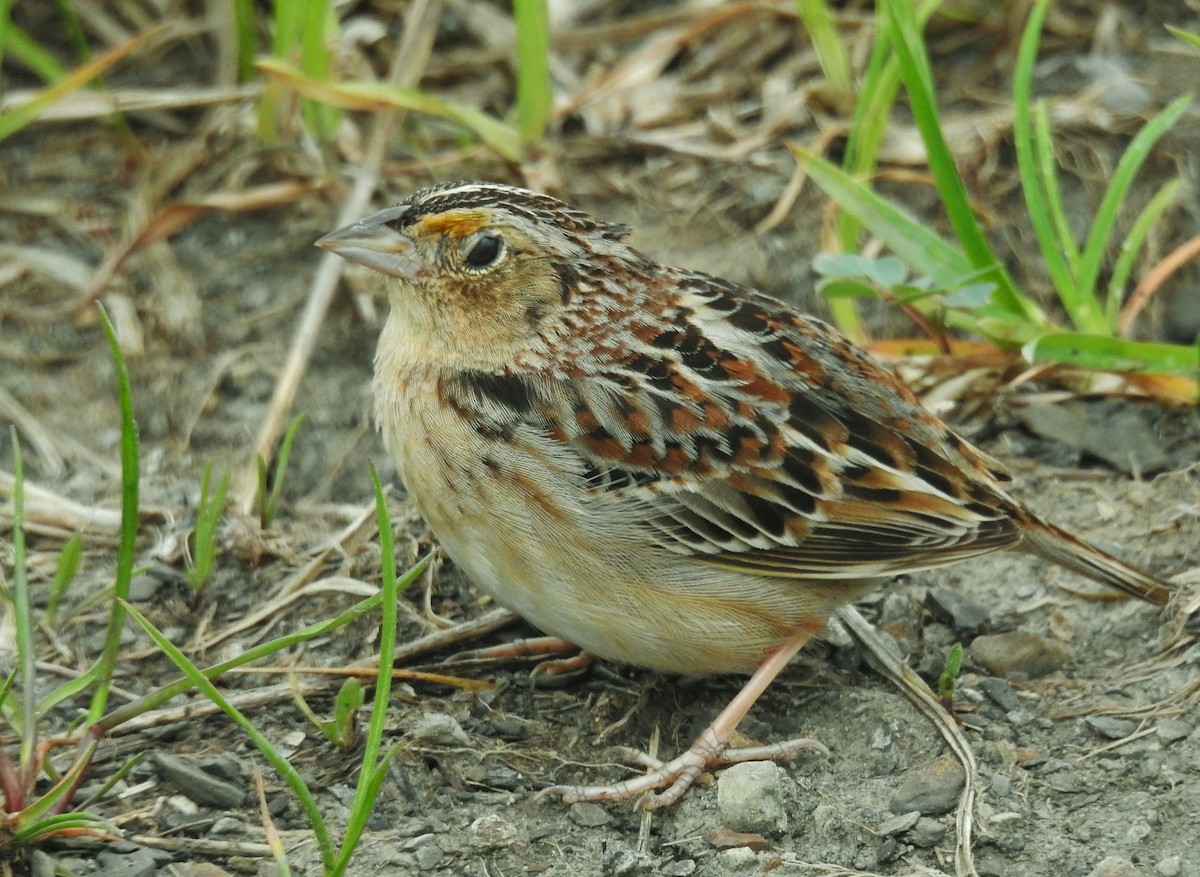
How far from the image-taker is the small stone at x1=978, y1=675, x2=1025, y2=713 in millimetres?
4723

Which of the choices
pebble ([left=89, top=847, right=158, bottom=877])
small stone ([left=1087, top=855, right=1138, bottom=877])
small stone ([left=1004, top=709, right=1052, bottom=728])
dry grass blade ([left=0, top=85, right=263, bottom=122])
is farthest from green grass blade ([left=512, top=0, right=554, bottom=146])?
small stone ([left=1087, top=855, right=1138, bottom=877])

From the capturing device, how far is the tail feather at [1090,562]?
4.84 meters

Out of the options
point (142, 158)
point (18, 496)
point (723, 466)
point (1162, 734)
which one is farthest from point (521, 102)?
point (1162, 734)

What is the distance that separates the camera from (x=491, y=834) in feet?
13.7

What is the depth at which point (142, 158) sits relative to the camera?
700 centimetres

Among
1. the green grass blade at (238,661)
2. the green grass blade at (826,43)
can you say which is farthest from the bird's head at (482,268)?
the green grass blade at (826,43)

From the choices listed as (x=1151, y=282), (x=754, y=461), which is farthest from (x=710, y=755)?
(x=1151, y=282)

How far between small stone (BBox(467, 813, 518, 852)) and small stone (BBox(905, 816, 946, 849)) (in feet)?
3.22

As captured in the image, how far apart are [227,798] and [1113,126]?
4.51 m

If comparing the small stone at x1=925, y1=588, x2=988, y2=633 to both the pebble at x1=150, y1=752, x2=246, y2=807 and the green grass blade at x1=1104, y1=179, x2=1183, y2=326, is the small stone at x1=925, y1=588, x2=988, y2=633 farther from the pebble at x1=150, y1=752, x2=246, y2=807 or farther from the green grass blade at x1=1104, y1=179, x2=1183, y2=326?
the pebble at x1=150, y1=752, x2=246, y2=807

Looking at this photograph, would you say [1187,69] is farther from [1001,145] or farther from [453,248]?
[453,248]

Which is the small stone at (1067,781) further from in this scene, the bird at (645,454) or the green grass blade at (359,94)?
the green grass blade at (359,94)

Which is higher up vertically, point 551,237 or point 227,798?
point 551,237

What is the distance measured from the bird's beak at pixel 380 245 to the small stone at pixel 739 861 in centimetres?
181
